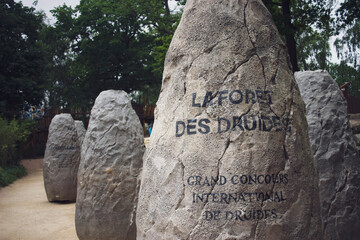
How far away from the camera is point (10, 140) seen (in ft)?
53.0

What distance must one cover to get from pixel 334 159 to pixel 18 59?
1696 cm

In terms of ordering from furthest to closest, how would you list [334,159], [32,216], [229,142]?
[32,216] < [334,159] < [229,142]

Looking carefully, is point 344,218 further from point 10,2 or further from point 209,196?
point 10,2

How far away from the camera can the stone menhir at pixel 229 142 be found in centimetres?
252

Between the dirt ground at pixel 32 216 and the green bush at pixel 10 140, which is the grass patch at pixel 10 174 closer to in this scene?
the dirt ground at pixel 32 216

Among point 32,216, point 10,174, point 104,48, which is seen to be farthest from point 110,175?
point 104,48

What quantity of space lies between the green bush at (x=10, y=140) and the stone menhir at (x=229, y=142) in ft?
47.2

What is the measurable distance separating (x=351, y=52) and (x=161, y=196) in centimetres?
2400

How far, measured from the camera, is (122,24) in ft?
95.9

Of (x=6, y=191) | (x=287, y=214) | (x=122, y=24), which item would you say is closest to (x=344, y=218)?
(x=287, y=214)

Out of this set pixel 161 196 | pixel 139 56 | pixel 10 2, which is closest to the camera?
pixel 161 196

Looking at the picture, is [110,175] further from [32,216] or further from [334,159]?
[32,216]

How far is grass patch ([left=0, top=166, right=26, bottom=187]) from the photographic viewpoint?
13.6 m

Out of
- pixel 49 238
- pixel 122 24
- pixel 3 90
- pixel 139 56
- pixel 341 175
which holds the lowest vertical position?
pixel 49 238
